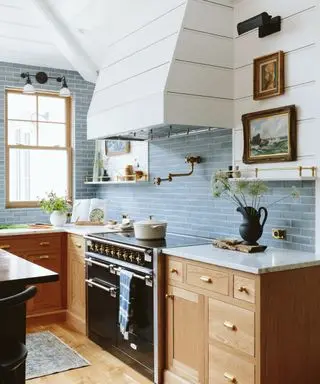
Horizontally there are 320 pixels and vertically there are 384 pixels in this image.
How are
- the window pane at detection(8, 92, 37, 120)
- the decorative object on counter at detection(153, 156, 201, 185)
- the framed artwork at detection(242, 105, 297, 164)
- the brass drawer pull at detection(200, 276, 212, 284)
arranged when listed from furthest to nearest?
the window pane at detection(8, 92, 37, 120)
the decorative object on counter at detection(153, 156, 201, 185)
the framed artwork at detection(242, 105, 297, 164)
the brass drawer pull at detection(200, 276, 212, 284)

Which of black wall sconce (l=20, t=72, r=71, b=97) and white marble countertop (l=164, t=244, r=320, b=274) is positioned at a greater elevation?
black wall sconce (l=20, t=72, r=71, b=97)

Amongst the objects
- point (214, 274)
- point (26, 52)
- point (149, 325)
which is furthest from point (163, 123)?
point (26, 52)

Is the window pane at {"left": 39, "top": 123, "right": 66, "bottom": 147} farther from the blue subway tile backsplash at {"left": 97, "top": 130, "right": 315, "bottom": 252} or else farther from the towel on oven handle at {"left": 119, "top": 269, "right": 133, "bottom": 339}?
the towel on oven handle at {"left": 119, "top": 269, "right": 133, "bottom": 339}

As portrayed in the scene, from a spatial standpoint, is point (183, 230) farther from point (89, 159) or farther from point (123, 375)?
point (89, 159)

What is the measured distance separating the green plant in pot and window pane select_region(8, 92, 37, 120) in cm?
305

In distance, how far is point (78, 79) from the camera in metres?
6.17

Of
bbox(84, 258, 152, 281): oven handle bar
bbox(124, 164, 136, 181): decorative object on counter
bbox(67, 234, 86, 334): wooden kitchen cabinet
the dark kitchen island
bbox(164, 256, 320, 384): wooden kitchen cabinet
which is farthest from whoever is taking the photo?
bbox(124, 164, 136, 181): decorative object on counter

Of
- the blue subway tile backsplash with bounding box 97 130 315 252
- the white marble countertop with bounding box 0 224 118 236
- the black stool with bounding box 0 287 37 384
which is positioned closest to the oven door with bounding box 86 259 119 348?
the white marble countertop with bounding box 0 224 118 236

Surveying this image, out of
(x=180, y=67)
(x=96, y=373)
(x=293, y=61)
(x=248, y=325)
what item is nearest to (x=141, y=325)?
(x=96, y=373)

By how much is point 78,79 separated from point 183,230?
2706 millimetres

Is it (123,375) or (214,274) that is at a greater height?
(214,274)

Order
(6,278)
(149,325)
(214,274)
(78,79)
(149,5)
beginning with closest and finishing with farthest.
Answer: (6,278)
(214,274)
(149,325)
(149,5)
(78,79)

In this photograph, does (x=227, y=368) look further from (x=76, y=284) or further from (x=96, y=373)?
(x=76, y=284)

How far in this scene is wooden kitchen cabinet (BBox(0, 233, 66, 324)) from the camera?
5.02m
